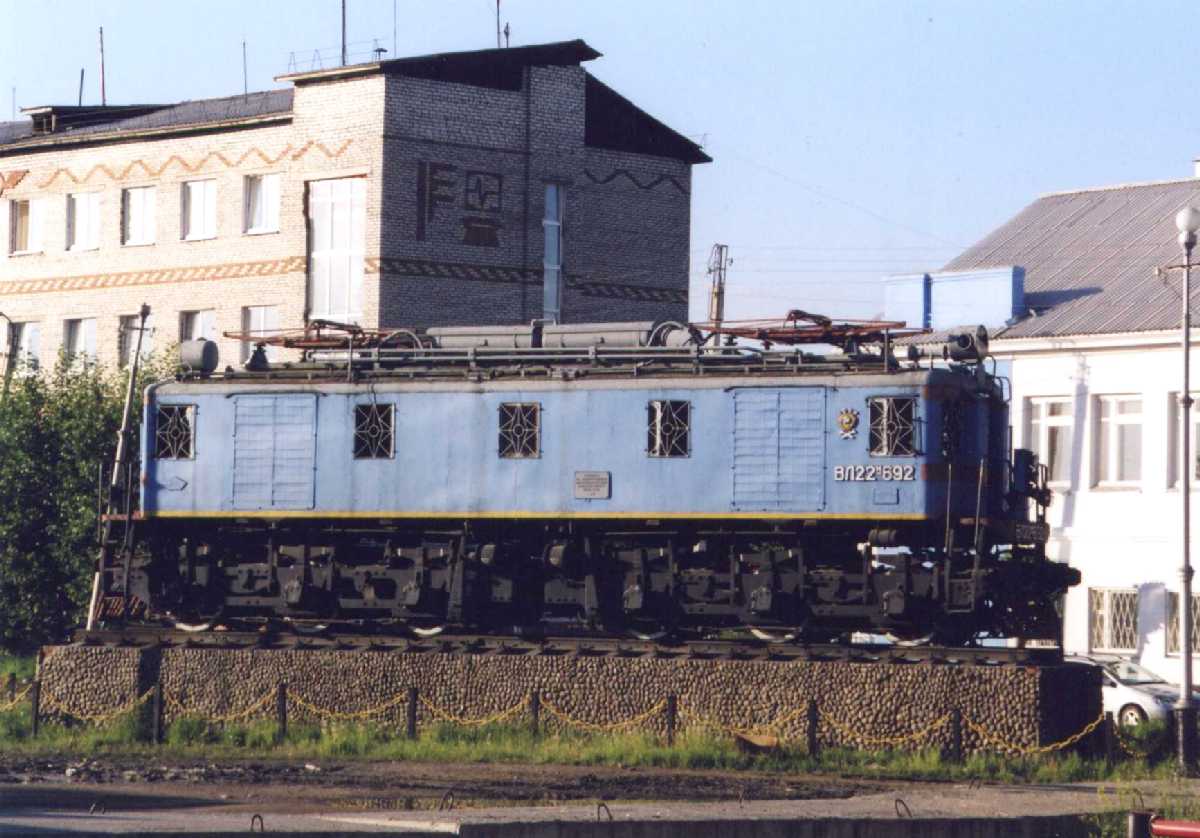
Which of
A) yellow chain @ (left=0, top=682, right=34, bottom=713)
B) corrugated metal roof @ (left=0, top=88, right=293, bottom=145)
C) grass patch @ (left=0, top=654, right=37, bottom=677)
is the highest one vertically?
corrugated metal roof @ (left=0, top=88, right=293, bottom=145)

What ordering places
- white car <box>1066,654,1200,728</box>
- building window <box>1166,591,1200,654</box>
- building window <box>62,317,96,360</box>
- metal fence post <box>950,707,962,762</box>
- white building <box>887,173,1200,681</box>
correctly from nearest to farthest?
metal fence post <box>950,707,962,762</box>, white car <box>1066,654,1200,728</box>, building window <box>1166,591,1200,654</box>, white building <box>887,173,1200,681</box>, building window <box>62,317,96,360</box>

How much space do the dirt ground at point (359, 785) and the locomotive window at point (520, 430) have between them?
567 cm

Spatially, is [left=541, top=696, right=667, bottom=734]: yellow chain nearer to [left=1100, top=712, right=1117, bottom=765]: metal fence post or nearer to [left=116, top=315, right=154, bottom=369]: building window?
[left=1100, top=712, right=1117, bottom=765]: metal fence post

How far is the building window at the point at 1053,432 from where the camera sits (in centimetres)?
4644

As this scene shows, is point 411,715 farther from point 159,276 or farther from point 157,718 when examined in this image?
point 159,276

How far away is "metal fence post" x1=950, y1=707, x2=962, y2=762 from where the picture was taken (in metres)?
27.0

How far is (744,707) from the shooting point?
28578mm

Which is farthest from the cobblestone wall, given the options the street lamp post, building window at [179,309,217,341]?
building window at [179,309,217,341]

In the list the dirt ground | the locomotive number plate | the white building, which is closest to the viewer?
the dirt ground

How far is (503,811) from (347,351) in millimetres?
14325

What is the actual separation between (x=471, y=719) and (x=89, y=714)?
6.33 meters

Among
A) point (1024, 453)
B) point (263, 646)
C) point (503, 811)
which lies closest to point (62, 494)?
point (263, 646)

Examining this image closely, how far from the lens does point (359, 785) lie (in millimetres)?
24672

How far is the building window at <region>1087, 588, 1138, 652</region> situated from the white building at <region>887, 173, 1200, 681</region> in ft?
0.10
